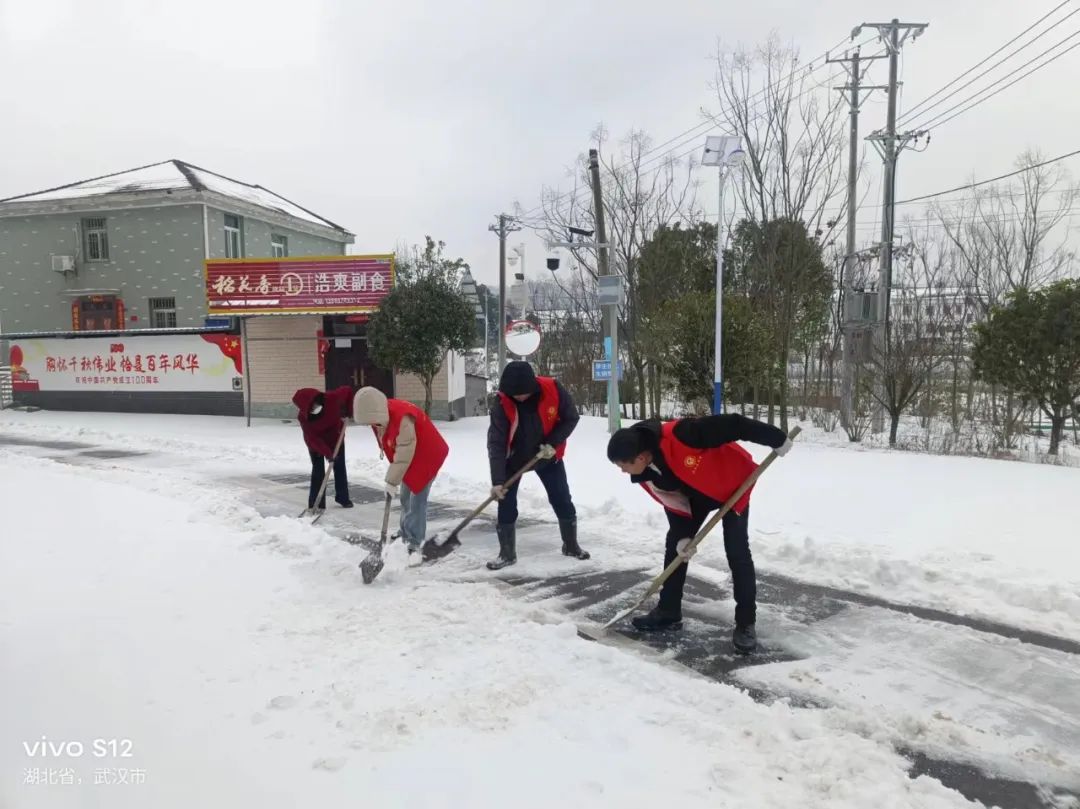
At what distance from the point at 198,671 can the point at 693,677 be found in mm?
2274

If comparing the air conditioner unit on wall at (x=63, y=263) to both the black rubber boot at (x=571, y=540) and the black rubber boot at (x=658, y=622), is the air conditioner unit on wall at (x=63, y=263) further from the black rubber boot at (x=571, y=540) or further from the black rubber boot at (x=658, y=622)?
the black rubber boot at (x=658, y=622)

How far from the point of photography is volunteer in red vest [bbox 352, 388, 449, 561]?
4.80m

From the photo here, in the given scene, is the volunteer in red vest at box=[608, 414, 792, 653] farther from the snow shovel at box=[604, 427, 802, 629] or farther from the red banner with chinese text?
the red banner with chinese text

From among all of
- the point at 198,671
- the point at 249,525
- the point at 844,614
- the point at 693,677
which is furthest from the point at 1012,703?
the point at 249,525

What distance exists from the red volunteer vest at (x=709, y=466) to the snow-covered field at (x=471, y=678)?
866 millimetres

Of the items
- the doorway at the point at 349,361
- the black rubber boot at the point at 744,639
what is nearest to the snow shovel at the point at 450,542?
the black rubber boot at the point at 744,639

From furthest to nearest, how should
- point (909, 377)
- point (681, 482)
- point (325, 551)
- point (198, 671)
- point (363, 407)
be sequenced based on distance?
point (909, 377) → point (325, 551) → point (363, 407) → point (681, 482) → point (198, 671)

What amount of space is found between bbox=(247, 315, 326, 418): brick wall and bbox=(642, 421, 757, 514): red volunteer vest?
13.2 m

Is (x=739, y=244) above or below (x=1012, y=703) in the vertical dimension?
above

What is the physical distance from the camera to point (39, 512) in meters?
6.43

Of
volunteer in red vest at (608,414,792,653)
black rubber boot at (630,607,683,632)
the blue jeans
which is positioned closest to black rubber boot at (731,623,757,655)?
volunteer in red vest at (608,414,792,653)

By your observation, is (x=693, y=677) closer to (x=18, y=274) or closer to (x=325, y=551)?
(x=325, y=551)

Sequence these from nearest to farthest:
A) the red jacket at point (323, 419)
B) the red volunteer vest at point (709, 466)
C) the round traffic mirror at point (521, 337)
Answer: the red volunteer vest at point (709, 466) < the red jacket at point (323, 419) < the round traffic mirror at point (521, 337)

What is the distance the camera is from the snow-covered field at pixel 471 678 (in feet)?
7.73
